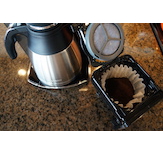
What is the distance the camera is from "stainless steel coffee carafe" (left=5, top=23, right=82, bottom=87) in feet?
1.34

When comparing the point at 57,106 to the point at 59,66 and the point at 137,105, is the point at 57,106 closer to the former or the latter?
the point at 59,66

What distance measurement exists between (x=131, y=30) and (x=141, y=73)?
309 mm

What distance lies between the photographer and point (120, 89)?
1.88ft

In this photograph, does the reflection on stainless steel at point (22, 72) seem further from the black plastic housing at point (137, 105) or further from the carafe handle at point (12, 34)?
the black plastic housing at point (137, 105)

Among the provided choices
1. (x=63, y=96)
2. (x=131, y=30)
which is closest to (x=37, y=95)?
(x=63, y=96)

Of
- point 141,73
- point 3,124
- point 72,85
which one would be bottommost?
point 3,124

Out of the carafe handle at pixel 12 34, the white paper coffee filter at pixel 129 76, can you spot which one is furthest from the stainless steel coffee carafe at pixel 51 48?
the white paper coffee filter at pixel 129 76

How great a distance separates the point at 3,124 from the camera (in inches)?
22.2

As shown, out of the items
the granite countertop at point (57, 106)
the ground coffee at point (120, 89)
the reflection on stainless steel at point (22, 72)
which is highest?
the ground coffee at point (120, 89)

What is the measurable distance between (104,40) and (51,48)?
15 cm

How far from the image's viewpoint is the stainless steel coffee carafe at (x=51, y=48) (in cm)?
41

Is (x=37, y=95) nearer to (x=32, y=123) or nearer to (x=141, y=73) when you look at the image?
(x=32, y=123)

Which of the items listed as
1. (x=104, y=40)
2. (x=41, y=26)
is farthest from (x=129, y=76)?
(x=41, y=26)

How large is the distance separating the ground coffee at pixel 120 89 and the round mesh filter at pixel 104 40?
0.15 metres
